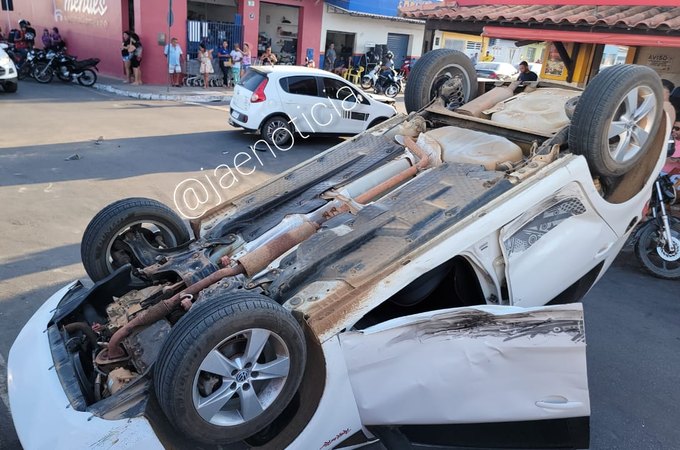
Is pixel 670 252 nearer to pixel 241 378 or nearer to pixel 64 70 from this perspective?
pixel 241 378

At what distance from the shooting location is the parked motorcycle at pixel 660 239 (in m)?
6.03

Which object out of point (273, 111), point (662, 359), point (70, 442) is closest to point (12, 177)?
point (273, 111)

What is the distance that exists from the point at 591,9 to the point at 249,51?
528 inches

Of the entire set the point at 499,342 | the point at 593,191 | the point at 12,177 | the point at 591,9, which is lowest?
the point at 12,177

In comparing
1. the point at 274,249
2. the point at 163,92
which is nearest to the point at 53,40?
the point at 163,92

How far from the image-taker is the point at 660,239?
6.07 m

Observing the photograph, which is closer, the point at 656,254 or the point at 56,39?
the point at 656,254

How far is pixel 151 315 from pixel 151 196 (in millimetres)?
5052

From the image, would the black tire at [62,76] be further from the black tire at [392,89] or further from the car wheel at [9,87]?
the black tire at [392,89]

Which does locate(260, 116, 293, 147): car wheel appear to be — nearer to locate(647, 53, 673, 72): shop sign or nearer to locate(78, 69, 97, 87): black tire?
locate(647, 53, 673, 72): shop sign

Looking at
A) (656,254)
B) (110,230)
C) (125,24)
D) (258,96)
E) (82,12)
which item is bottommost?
(656,254)

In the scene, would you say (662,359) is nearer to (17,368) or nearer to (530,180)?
(530,180)

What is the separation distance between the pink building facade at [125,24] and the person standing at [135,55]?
0.94 feet

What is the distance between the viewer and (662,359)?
14.5 feet
